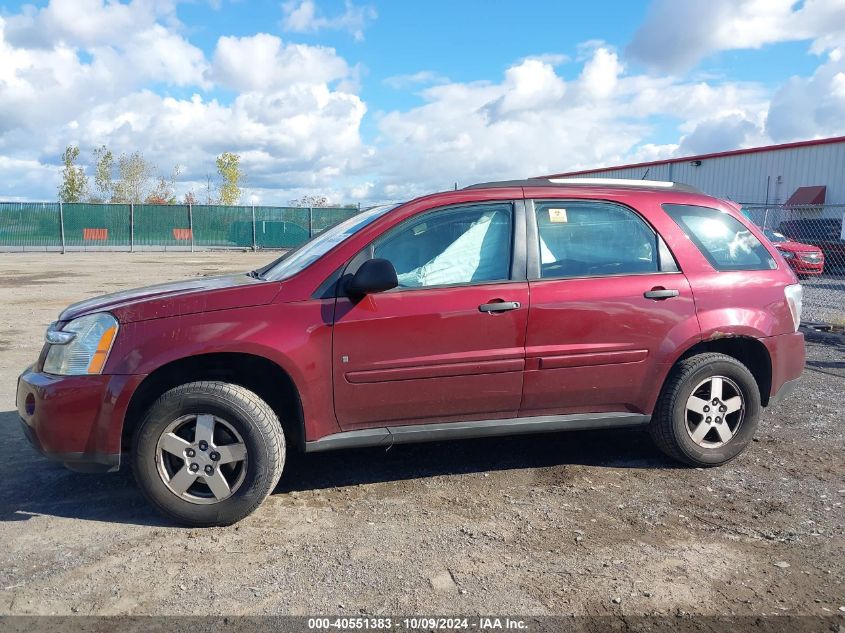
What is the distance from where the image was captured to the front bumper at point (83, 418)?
11.4 feet

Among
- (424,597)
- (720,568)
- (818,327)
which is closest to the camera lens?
(424,597)

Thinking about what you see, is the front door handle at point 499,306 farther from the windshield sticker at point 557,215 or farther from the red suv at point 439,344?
the windshield sticker at point 557,215

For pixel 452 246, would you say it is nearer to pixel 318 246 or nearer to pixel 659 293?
pixel 318 246

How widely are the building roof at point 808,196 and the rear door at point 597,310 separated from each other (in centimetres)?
2085

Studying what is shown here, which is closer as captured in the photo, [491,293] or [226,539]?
[226,539]

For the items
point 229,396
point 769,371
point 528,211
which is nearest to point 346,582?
point 229,396

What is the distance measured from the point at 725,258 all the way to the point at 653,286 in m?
0.63

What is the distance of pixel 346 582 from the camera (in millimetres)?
3023

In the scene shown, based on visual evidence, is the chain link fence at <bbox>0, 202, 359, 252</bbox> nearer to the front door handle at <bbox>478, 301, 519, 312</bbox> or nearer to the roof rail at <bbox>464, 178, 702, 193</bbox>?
the roof rail at <bbox>464, 178, 702, 193</bbox>

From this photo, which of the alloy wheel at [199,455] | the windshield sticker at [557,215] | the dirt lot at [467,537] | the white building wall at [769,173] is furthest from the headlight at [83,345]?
the white building wall at [769,173]

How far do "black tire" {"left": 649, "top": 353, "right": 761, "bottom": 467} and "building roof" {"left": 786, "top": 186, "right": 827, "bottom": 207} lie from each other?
809 inches

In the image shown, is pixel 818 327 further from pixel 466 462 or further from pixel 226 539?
pixel 226 539

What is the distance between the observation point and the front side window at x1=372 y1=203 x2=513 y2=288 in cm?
389

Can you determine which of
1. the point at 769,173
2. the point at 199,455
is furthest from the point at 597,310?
the point at 769,173
